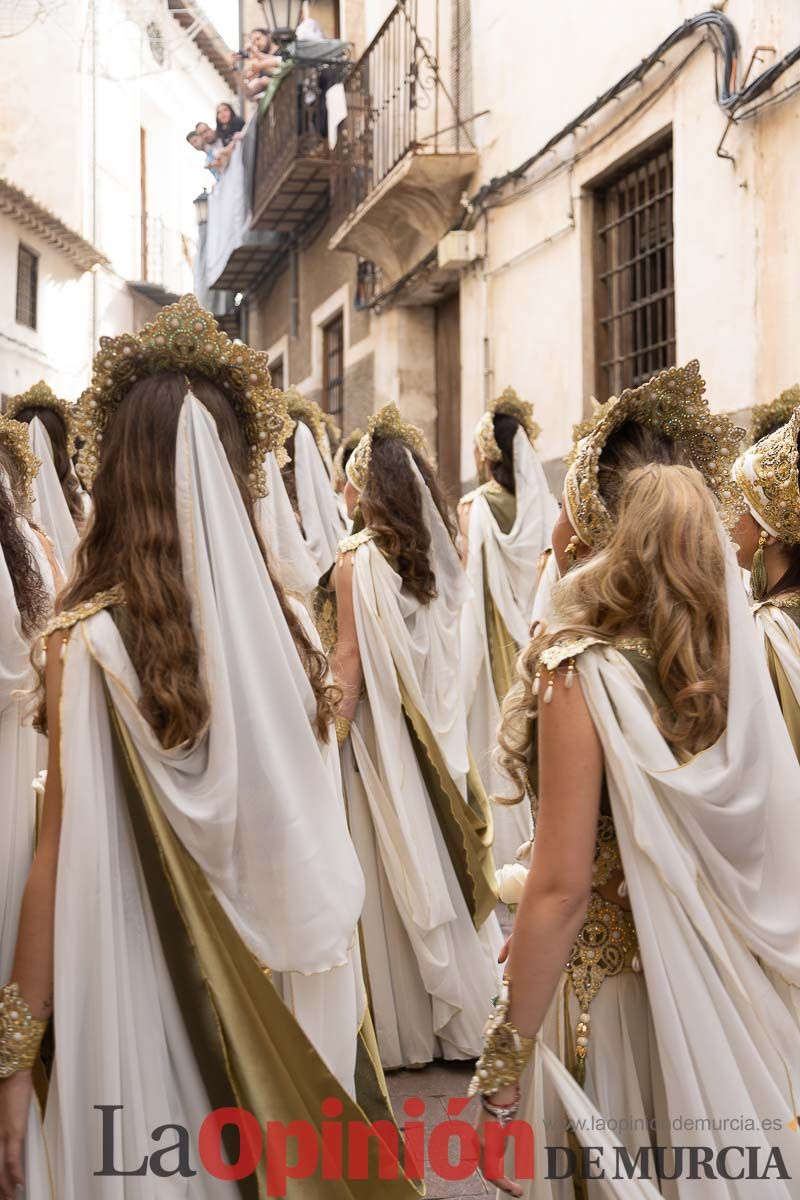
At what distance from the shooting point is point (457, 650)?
4871 mm

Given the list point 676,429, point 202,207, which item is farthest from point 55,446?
point 202,207

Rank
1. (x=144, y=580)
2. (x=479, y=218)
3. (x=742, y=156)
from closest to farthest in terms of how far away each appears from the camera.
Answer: (x=144, y=580)
(x=742, y=156)
(x=479, y=218)

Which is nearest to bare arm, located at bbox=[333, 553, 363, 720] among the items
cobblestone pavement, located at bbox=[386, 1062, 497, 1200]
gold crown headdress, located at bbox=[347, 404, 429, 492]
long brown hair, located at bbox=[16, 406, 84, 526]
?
gold crown headdress, located at bbox=[347, 404, 429, 492]

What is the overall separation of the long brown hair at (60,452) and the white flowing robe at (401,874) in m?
2.09

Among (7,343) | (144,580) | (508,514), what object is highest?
(7,343)

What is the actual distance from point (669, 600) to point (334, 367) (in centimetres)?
1516

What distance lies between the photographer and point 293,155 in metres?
15.3

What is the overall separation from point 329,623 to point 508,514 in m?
2.74

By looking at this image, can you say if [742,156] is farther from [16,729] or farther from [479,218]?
[16,729]

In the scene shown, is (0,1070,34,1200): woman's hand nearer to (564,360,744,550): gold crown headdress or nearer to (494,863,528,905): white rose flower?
(494,863,528,905): white rose flower

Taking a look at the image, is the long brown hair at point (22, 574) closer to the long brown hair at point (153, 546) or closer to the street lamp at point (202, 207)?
the long brown hair at point (153, 546)

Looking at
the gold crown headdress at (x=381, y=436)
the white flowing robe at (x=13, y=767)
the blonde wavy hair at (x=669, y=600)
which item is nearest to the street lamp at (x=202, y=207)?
the gold crown headdress at (x=381, y=436)

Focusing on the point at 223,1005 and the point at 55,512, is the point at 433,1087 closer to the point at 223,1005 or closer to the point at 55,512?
the point at 223,1005

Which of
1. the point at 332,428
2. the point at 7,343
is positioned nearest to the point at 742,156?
the point at 332,428
